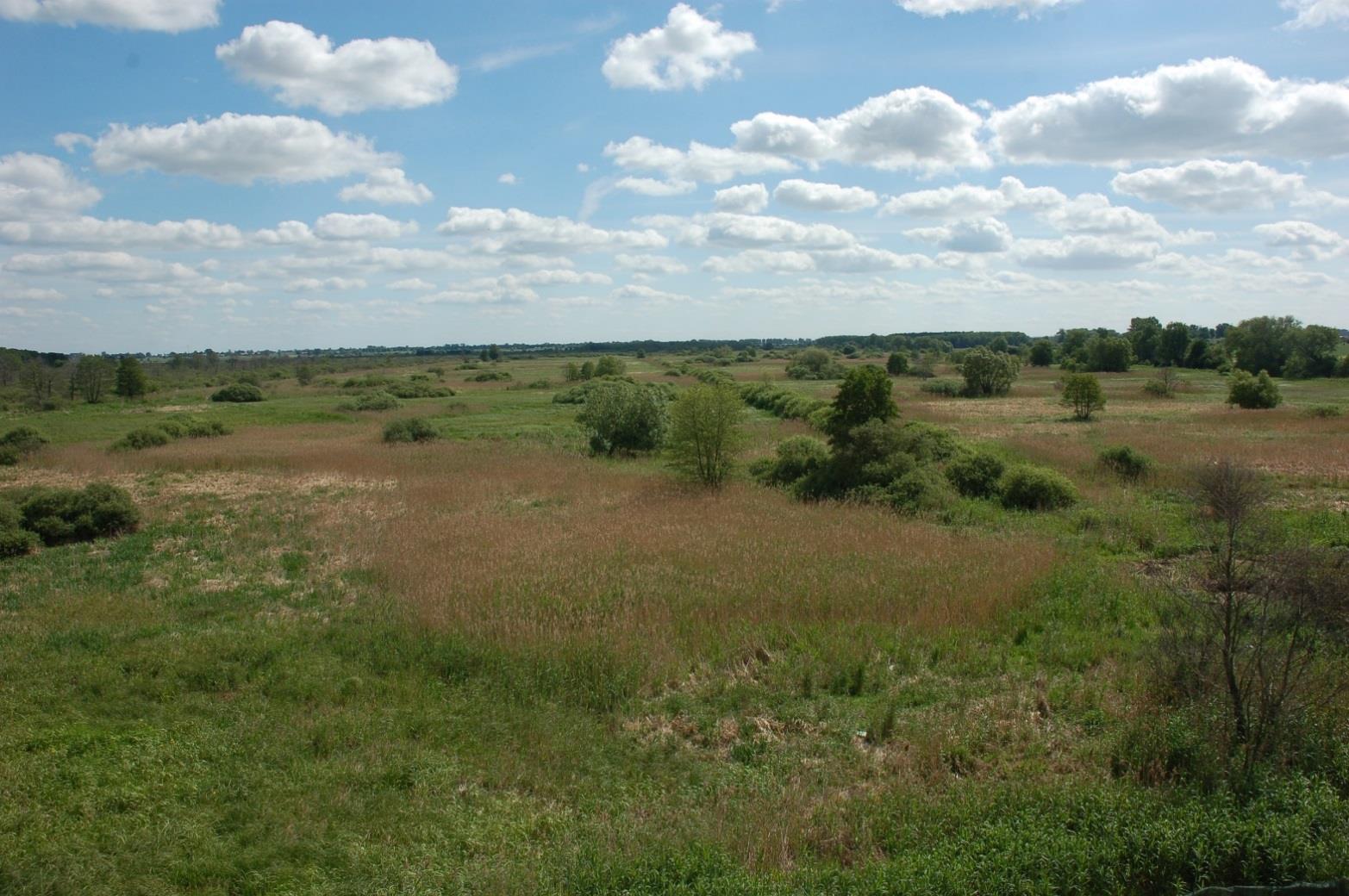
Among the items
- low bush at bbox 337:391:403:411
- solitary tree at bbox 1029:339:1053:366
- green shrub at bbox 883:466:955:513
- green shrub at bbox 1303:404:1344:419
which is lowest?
green shrub at bbox 883:466:955:513

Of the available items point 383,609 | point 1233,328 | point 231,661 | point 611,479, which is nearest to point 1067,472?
point 611,479

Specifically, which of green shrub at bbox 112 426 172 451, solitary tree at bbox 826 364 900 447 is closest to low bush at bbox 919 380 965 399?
solitary tree at bbox 826 364 900 447

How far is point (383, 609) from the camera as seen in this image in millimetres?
12469

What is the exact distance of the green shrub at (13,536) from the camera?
55.1 feet

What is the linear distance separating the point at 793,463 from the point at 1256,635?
54.6 feet

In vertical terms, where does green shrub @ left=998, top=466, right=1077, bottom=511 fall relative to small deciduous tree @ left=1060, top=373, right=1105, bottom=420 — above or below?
below

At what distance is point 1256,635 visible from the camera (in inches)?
293

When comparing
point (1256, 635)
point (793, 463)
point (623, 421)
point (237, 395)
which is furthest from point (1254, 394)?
point (237, 395)

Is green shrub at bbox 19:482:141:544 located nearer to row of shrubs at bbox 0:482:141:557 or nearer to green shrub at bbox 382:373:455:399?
row of shrubs at bbox 0:482:141:557

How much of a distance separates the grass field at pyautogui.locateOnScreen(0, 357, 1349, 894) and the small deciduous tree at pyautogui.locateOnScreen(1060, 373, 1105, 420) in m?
21.2

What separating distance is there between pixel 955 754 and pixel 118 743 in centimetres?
842

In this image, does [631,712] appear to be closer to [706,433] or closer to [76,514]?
[706,433]

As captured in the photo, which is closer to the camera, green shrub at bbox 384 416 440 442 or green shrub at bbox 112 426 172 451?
green shrub at bbox 112 426 172 451

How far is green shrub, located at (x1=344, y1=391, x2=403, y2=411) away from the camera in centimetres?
5317
